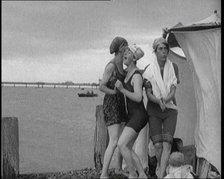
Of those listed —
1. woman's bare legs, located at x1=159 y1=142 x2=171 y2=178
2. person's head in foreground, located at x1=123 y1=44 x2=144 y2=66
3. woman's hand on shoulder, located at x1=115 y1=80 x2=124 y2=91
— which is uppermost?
person's head in foreground, located at x1=123 y1=44 x2=144 y2=66

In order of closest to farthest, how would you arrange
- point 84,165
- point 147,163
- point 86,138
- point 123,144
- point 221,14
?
1. point 123,144
2. point 221,14
3. point 147,163
4. point 84,165
5. point 86,138

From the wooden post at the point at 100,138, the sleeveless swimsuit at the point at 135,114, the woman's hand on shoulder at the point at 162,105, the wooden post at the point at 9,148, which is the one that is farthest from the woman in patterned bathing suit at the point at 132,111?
the wooden post at the point at 9,148

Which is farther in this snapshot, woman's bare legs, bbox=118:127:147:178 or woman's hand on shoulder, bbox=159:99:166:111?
woman's hand on shoulder, bbox=159:99:166:111

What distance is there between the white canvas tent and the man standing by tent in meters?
0.42

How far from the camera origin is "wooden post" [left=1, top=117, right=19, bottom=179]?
8.09 meters

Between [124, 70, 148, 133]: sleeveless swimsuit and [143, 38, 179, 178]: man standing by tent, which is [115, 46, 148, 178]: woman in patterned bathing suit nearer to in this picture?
[124, 70, 148, 133]: sleeveless swimsuit

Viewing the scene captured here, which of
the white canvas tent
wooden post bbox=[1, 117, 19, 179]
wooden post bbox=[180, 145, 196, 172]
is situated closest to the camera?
the white canvas tent

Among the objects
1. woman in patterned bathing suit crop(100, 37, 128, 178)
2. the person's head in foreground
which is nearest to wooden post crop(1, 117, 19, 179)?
woman in patterned bathing suit crop(100, 37, 128, 178)

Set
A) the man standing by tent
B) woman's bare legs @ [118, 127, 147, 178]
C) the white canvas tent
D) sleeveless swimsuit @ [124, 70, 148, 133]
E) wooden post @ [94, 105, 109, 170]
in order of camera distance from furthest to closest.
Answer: wooden post @ [94, 105, 109, 170], the white canvas tent, the man standing by tent, sleeveless swimsuit @ [124, 70, 148, 133], woman's bare legs @ [118, 127, 147, 178]

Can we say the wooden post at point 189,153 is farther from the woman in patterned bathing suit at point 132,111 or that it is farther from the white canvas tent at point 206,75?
the woman in patterned bathing suit at point 132,111

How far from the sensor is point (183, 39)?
7.65m

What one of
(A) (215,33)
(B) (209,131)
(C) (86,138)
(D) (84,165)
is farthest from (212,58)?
(C) (86,138)

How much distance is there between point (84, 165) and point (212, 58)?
31.1ft

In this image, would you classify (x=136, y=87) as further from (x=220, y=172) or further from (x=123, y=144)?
(x=220, y=172)
